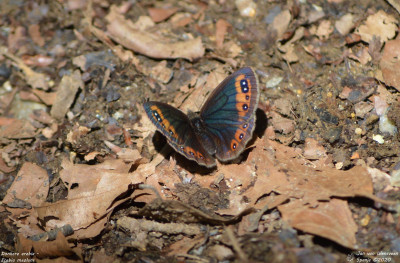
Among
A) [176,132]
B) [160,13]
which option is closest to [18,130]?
[176,132]

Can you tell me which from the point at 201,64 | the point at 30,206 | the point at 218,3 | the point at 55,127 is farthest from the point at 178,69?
the point at 30,206

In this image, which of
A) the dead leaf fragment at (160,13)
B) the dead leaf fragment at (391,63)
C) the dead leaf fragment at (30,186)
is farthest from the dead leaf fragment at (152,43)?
the dead leaf fragment at (391,63)

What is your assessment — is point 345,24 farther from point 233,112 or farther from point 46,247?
point 46,247

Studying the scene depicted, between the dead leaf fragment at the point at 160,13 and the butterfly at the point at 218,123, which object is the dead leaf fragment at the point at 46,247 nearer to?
the butterfly at the point at 218,123

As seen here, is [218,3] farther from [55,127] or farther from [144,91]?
[55,127]

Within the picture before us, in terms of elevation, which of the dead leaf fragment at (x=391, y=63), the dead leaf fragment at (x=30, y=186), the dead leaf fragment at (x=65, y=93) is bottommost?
the dead leaf fragment at (x=30, y=186)

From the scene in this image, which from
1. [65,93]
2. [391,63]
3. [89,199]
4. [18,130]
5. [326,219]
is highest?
[391,63]

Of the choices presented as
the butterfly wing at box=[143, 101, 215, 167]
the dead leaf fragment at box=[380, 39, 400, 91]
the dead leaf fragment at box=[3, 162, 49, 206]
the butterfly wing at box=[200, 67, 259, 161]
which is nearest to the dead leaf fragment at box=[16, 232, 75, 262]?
the dead leaf fragment at box=[3, 162, 49, 206]
